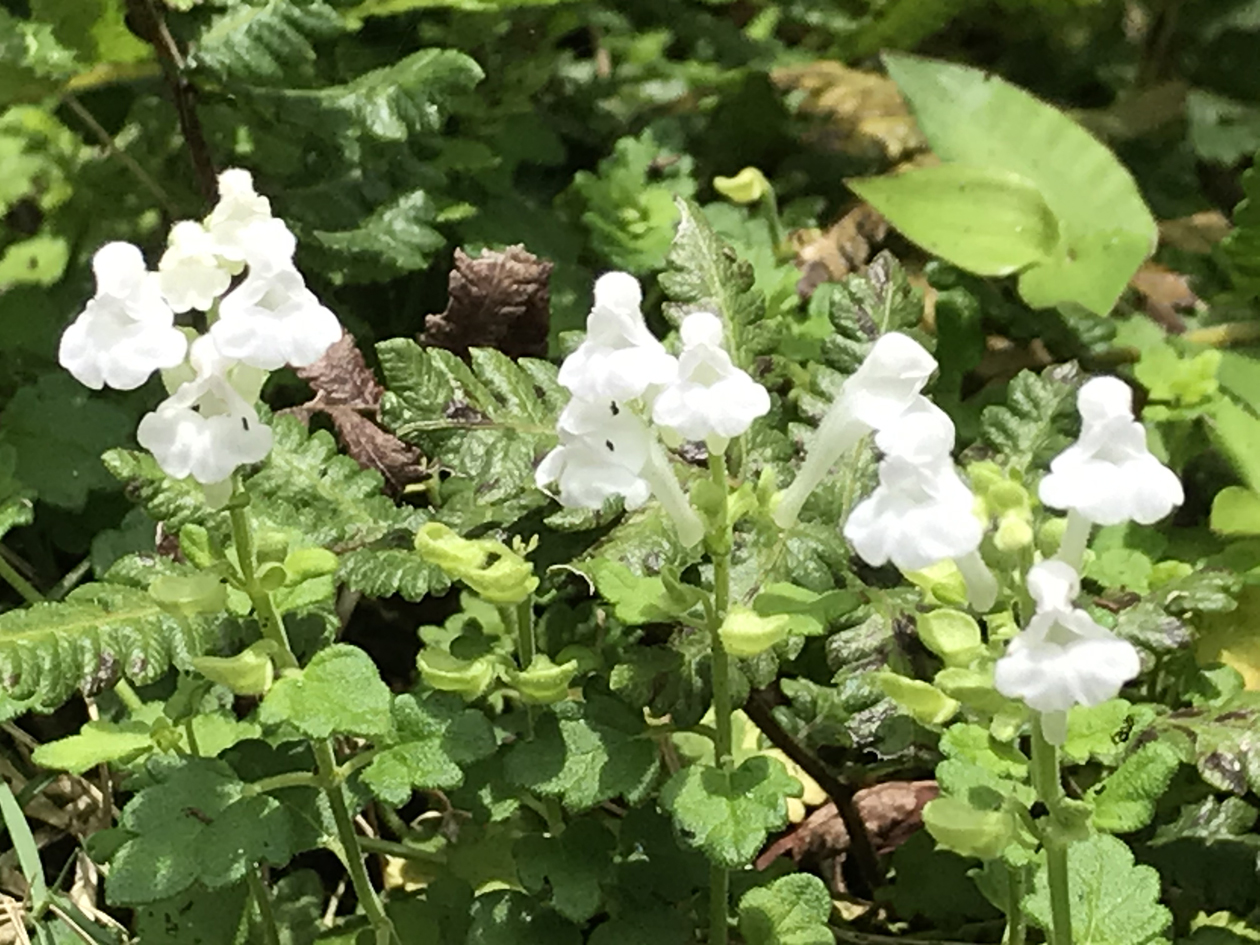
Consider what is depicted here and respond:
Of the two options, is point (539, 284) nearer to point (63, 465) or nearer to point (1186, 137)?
point (63, 465)

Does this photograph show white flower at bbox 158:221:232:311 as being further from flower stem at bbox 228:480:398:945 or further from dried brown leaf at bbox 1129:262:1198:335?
dried brown leaf at bbox 1129:262:1198:335

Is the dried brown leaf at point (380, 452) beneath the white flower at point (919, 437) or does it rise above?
beneath

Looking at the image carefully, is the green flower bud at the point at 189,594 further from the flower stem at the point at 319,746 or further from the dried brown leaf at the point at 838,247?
the dried brown leaf at the point at 838,247

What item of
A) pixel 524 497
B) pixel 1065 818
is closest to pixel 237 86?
pixel 524 497

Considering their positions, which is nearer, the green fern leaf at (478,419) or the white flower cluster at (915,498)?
the white flower cluster at (915,498)

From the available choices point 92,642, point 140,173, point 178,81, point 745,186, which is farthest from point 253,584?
point 745,186

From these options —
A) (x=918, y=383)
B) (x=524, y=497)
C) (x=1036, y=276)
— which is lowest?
(x=1036, y=276)

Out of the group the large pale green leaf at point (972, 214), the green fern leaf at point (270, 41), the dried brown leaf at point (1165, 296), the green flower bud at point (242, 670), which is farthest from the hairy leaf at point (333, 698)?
the dried brown leaf at point (1165, 296)
